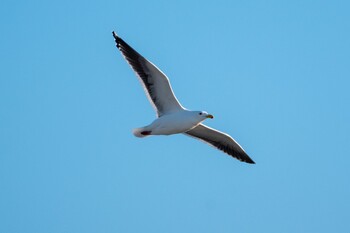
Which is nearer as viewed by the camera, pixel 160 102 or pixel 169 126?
pixel 169 126

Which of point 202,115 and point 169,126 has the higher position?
point 202,115

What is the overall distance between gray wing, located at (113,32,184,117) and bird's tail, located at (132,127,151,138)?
0.57 meters

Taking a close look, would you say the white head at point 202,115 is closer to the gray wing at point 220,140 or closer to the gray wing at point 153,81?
the gray wing at point 153,81

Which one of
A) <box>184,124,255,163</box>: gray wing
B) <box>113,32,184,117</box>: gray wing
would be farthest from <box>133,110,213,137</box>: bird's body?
<box>184,124,255,163</box>: gray wing

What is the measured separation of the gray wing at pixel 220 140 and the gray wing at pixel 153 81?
4.13 ft

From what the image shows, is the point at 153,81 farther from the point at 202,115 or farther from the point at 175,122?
the point at 202,115

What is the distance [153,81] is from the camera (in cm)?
1564

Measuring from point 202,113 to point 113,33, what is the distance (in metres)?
2.60

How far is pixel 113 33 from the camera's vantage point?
15938 mm

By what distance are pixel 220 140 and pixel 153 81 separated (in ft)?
8.80

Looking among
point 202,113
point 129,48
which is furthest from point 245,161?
point 129,48

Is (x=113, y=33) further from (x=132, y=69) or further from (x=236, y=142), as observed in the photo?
(x=236, y=142)

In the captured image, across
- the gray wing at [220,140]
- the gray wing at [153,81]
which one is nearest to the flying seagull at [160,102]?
the gray wing at [153,81]

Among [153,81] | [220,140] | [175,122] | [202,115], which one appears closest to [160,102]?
[153,81]
